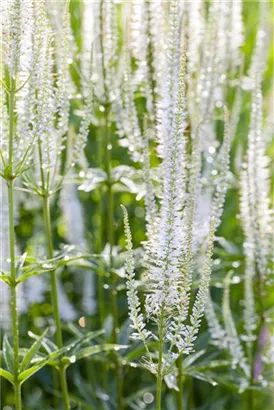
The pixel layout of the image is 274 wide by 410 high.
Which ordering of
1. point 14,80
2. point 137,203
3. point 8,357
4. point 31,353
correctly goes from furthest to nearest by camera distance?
point 137,203
point 8,357
point 31,353
point 14,80

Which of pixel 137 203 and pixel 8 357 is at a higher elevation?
pixel 137 203

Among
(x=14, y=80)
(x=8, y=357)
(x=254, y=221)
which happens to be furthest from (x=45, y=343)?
(x=14, y=80)

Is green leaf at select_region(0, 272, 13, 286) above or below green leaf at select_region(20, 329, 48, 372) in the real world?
above

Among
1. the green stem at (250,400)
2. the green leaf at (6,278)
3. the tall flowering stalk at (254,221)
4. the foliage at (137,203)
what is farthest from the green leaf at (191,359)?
the green leaf at (6,278)

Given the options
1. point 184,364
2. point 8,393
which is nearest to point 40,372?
point 8,393

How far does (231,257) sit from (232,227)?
3.60ft

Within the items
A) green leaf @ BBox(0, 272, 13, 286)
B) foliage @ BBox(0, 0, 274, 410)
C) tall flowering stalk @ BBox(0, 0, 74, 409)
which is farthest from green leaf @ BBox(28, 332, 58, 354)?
green leaf @ BBox(0, 272, 13, 286)

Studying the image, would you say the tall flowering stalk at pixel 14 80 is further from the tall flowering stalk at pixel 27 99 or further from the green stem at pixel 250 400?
the green stem at pixel 250 400

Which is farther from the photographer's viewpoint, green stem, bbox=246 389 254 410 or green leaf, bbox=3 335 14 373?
green stem, bbox=246 389 254 410

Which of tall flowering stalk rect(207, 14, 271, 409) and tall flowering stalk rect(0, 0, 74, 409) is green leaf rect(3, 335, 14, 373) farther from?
tall flowering stalk rect(207, 14, 271, 409)

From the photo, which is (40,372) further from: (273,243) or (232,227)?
(273,243)

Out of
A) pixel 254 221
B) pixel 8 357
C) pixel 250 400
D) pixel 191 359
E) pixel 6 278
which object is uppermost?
pixel 254 221

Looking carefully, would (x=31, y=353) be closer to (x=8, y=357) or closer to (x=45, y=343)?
(x=8, y=357)

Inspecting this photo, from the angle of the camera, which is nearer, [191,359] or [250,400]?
[191,359]
